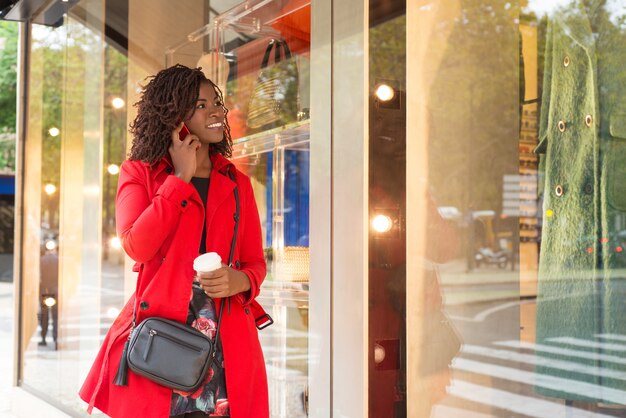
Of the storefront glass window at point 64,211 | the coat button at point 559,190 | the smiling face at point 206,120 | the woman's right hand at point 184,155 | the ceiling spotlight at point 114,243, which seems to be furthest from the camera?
the storefront glass window at point 64,211

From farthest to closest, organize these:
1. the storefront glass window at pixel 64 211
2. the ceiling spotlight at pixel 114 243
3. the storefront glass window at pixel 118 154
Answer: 1. the storefront glass window at pixel 64 211
2. the ceiling spotlight at pixel 114 243
3. the storefront glass window at pixel 118 154

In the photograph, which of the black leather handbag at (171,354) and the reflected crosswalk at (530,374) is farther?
the black leather handbag at (171,354)

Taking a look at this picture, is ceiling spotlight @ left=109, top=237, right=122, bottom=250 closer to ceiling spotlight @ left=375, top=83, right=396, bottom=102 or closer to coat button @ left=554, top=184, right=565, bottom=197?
ceiling spotlight @ left=375, top=83, right=396, bottom=102

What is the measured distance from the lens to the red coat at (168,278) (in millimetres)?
2406

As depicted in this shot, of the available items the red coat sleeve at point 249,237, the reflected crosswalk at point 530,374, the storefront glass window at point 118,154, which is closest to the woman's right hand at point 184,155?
the red coat sleeve at point 249,237

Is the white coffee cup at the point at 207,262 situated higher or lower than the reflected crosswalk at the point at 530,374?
higher

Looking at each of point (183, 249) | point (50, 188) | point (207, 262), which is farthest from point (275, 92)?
point (50, 188)

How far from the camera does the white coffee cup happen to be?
7.61ft

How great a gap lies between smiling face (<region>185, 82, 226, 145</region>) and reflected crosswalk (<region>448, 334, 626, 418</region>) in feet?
3.32

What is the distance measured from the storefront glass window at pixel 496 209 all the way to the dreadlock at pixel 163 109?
0.66 meters

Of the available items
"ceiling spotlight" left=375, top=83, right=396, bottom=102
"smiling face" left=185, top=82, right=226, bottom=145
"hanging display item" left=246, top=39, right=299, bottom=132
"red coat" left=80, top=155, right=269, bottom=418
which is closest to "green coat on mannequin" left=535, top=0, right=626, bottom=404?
"ceiling spotlight" left=375, top=83, right=396, bottom=102

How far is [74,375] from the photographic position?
5340mm

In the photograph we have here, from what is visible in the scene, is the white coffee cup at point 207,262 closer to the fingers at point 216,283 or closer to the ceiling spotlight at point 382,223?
the fingers at point 216,283

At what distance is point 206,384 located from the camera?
96.3 inches
